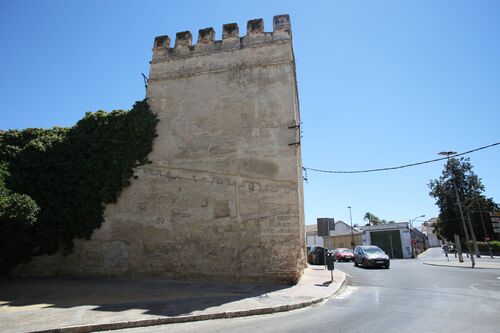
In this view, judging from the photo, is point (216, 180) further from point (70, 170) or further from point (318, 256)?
point (318, 256)

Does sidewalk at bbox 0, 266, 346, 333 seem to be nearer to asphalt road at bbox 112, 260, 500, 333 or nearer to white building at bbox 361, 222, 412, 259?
asphalt road at bbox 112, 260, 500, 333

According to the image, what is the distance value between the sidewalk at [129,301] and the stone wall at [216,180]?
2.86ft

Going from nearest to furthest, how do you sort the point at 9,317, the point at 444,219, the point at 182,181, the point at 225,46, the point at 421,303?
the point at 9,317, the point at 421,303, the point at 182,181, the point at 225,46, the point at 444,219

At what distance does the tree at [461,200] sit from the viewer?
149ft

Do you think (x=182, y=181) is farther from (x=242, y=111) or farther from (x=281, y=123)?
(x=281, y=123)

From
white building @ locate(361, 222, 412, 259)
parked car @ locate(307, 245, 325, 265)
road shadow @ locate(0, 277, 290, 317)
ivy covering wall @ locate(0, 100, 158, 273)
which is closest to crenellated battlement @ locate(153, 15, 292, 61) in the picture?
ivy covering wall @ locate(0, 100, 158, 273)

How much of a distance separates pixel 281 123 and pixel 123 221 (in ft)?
22.9

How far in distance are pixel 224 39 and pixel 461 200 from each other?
47477 millimetres

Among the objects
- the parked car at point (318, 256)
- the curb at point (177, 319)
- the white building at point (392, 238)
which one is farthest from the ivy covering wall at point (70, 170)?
the white building at point (392, 238)

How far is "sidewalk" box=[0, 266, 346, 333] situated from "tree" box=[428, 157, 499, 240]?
4351cm

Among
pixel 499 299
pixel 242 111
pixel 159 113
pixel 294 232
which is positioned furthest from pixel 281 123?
pixel 499 299

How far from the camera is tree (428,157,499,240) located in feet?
149

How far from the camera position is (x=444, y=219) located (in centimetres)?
4638

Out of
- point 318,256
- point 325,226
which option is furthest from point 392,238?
point 325,226
